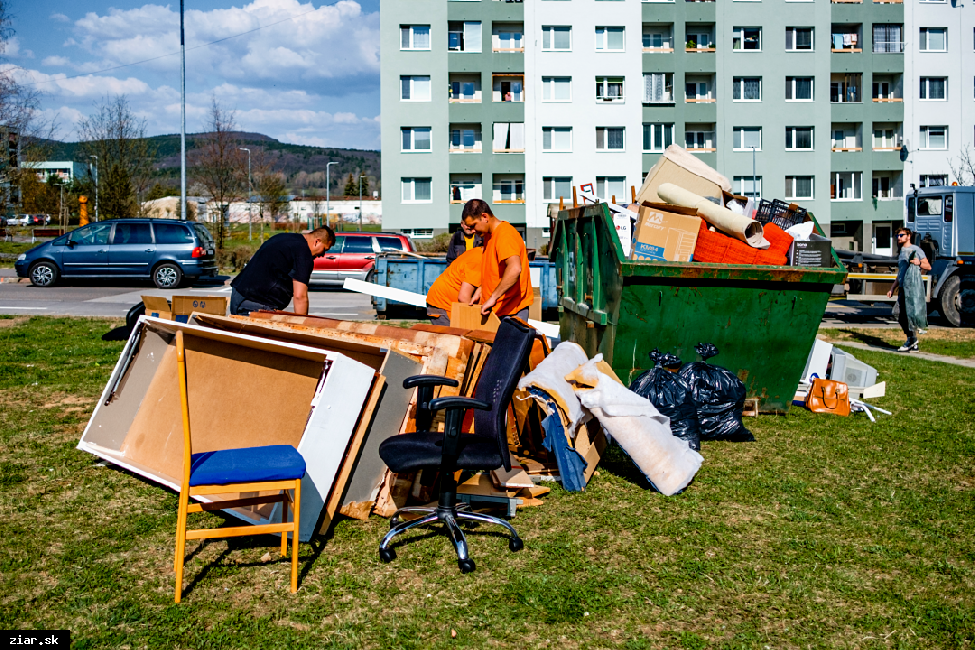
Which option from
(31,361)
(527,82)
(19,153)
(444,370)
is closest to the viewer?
(444,370)

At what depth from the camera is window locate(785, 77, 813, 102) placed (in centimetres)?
4306

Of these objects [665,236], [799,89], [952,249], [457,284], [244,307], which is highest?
[799,89]

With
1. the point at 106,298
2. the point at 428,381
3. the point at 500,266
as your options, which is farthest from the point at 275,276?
the point at 106,298

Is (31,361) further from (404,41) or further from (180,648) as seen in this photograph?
Answer: (404,41)

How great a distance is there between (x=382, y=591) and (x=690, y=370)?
11.7 ft

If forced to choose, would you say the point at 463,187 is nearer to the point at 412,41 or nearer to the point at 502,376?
the point at 412,41

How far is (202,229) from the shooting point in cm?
2153

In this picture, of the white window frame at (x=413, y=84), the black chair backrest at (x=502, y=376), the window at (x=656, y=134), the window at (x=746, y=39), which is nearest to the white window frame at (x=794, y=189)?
the window at (x=656, y=134)

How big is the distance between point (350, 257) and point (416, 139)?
22.6 metres

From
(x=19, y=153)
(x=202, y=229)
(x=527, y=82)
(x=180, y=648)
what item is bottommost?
(x=180, y=648)

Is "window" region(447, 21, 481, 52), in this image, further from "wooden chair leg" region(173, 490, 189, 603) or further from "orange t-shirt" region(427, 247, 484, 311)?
"wooden chair leg" region(173, 490, 189, 603)

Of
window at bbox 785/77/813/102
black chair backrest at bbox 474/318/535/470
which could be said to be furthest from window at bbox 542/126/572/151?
black chair backrest at bbox 474/318/535/470

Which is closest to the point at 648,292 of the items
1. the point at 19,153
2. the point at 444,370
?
the point at 444,370

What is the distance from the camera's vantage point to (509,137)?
42.7m
